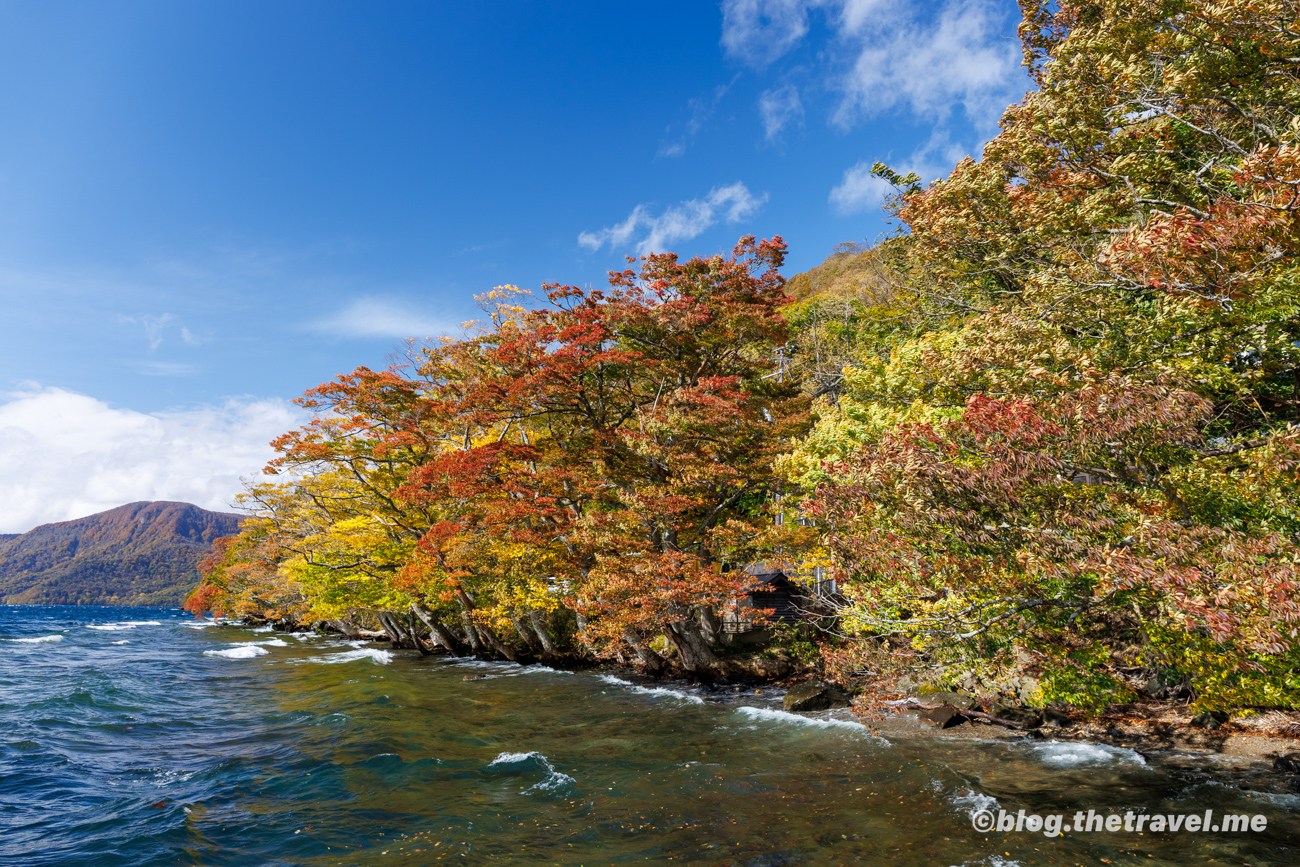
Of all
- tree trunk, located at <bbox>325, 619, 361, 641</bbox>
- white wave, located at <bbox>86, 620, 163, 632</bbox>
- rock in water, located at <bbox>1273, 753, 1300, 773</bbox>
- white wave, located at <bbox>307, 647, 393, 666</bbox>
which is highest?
rock in water, located at <bbox>1273, 753, 1300, 773</bbox>

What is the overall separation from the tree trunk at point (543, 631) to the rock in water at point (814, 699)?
12961 mm

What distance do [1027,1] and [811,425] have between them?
41.2 feet

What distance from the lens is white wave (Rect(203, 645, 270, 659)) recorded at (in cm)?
3353

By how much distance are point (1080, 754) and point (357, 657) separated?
104ft

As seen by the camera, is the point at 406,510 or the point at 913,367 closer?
the point at 913,367

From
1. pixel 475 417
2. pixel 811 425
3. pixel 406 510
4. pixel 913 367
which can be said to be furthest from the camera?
pixel 406 510

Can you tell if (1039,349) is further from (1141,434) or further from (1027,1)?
(1027,1)

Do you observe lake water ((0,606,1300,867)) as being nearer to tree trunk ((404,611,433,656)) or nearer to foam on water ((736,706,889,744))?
foam on water ((736,706,889,744))

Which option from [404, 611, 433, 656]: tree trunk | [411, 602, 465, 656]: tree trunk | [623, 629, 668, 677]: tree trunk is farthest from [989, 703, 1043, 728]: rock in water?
[404, 611, 433, 656]: tree trunk

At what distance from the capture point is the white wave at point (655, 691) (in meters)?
17.8

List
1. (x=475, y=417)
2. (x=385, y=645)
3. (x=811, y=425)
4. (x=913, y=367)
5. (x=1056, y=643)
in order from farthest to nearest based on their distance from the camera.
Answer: (x=385, y=645) → (x=475, y=417) → (x=811, y=425) → (x=913, y=367) → (x=1056, y=643)

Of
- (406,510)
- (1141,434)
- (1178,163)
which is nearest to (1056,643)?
(1141,434)

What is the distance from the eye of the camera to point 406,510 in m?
27.7

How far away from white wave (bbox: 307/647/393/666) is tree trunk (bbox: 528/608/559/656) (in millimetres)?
8368
